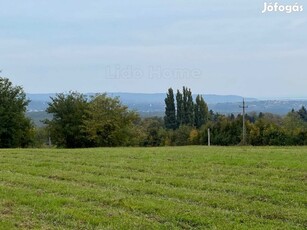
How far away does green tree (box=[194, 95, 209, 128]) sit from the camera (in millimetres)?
111562

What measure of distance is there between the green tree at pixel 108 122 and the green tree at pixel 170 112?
5716 cm

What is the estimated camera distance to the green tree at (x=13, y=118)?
46.5 m

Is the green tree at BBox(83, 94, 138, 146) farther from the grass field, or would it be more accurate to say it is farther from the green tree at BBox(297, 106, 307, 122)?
the green tree at BBox(297, 106, 307, 122)

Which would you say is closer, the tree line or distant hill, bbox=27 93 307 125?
the tree line

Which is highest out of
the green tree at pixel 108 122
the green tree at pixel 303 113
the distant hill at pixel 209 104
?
the distant hill at pixel 209 104

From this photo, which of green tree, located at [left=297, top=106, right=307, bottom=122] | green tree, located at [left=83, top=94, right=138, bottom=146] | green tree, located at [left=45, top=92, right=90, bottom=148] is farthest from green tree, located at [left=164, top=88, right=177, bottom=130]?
green tree, located at [left=45, top=92, right=90, bottom=148]

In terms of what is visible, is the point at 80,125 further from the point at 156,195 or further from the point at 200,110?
the point at 200,110

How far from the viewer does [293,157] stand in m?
17.1

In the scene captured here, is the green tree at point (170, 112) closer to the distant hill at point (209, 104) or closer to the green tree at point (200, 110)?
the distant hill at point (209, 104)

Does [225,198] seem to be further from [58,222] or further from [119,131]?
[119,131]

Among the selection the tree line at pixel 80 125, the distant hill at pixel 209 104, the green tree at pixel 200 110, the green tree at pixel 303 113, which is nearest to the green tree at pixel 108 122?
the tree line at pixel 80 125

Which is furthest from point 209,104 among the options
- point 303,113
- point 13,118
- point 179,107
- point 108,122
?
point 13,118

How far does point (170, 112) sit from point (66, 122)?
2461 inches

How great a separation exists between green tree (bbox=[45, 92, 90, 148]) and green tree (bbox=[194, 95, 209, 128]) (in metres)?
60.1
